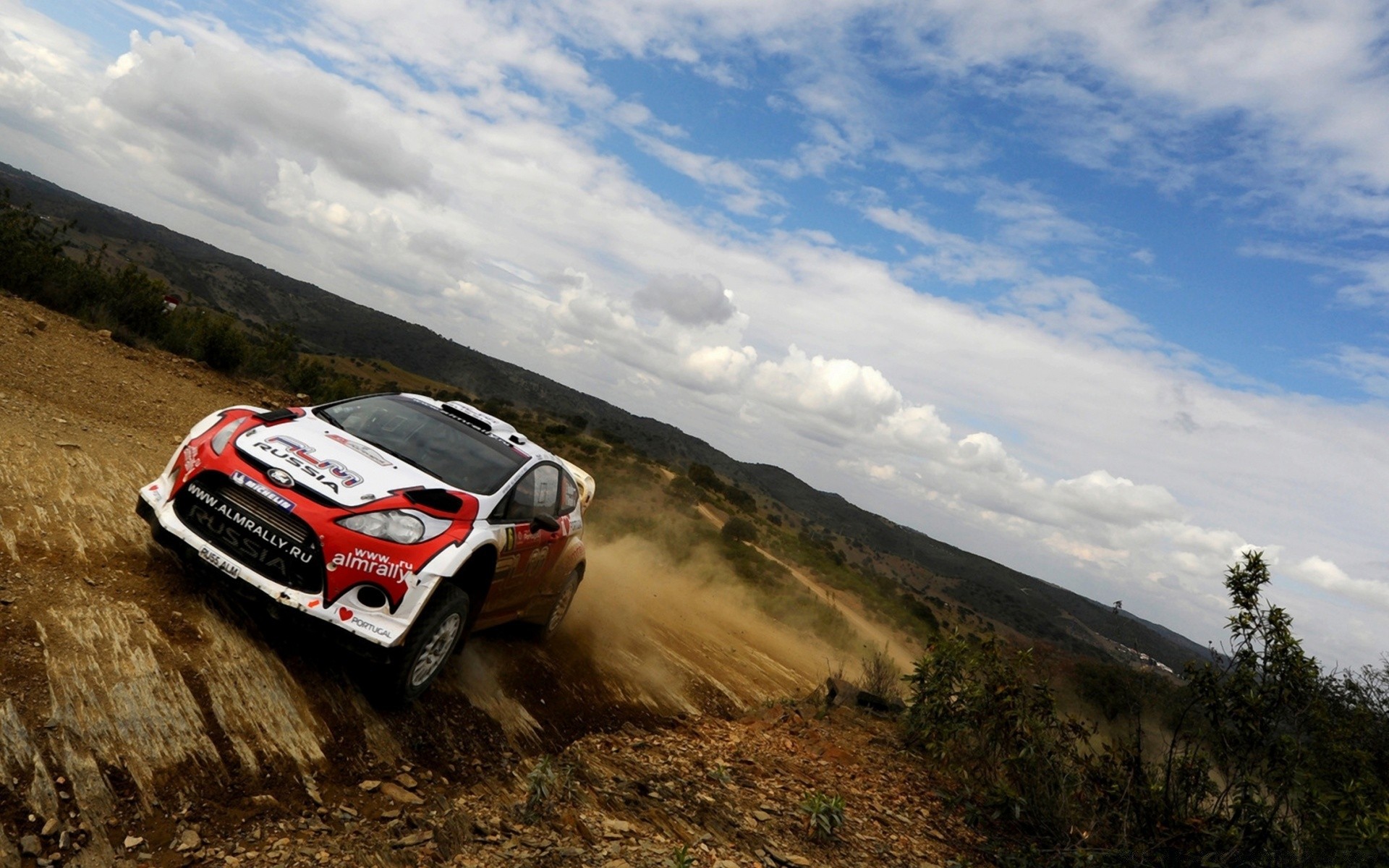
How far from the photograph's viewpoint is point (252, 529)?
454 cm

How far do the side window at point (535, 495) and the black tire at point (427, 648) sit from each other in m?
0.81

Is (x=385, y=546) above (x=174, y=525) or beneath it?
Answer: above

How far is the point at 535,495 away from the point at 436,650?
1.56 m

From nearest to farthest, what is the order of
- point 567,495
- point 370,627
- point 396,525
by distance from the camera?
point 370,627
point 396,525
point 567,495

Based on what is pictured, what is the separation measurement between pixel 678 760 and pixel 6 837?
13.0 ft

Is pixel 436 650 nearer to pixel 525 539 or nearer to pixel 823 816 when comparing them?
pixel 525 539

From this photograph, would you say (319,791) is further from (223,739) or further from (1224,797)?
(1224,797)

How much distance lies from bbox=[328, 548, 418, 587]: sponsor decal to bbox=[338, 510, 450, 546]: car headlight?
12 centimetres

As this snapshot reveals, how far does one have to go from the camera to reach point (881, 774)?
645cm

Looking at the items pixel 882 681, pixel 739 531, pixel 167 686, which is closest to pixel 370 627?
pixel 167 686

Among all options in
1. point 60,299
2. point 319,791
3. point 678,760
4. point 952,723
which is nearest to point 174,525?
point 319,791

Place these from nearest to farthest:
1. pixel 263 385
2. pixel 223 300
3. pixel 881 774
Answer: pixel 881 774 < pixel 263 385 < pixel 223 300

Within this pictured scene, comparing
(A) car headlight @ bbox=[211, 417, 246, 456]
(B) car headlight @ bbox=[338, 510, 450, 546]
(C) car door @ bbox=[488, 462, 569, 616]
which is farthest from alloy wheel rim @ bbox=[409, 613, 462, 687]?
(A) car headlight @ bbox=[211, 417, 246, 456]

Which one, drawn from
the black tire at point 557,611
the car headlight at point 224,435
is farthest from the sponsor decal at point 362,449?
the black tire at point 557,611
